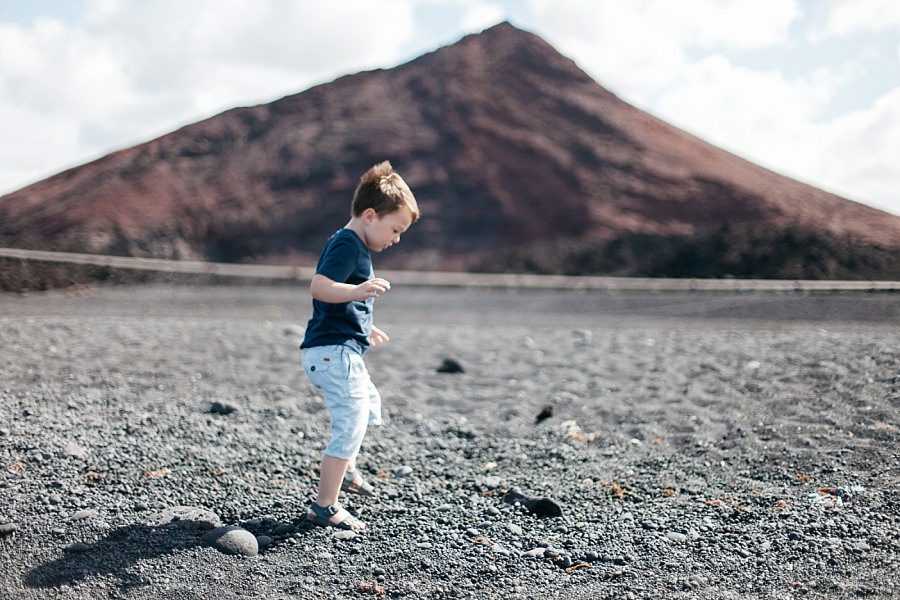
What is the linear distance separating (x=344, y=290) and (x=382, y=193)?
451 mm

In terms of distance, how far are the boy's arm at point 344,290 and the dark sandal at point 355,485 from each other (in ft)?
3.48

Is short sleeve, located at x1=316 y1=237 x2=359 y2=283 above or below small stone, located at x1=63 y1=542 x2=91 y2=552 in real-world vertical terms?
above

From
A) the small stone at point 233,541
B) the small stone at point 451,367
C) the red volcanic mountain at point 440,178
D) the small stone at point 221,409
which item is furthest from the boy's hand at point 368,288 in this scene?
the red volcanic mountain at point 440,178

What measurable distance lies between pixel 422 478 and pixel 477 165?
80.7ft

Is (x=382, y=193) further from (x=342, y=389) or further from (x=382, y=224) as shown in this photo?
(x=342, y=389)

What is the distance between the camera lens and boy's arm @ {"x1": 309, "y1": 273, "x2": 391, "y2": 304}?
303 centimetres

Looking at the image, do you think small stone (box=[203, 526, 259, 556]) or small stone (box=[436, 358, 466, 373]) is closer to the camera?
small stone (box=[203, 526, 259, 556])

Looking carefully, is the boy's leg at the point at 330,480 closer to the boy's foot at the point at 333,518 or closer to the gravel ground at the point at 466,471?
the boy's foot at the point at 333,518

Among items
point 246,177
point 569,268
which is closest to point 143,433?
point 569,268

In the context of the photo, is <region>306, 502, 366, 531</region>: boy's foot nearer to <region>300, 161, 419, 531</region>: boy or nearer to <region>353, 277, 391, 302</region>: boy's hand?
<region>300, 161, 419, 531</region>: boy

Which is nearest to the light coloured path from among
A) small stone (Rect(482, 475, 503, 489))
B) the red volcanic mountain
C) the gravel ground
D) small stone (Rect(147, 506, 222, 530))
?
the red volcanic mountain

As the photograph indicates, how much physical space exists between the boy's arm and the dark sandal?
3.48 feet

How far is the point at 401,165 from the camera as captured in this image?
27.9 m

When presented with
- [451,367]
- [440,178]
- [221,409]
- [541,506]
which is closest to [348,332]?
[541,506]
